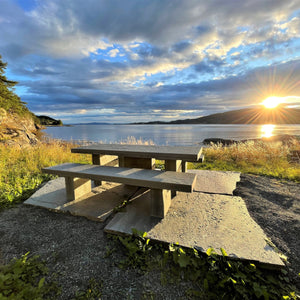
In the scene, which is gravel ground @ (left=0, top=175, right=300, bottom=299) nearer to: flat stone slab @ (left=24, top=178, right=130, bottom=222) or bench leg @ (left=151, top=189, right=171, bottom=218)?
flat stone slab @ (left=24, top=178, right=130, bottom=222)

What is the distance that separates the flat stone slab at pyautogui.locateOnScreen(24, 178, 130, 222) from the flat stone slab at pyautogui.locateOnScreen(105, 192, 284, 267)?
287 millimetres

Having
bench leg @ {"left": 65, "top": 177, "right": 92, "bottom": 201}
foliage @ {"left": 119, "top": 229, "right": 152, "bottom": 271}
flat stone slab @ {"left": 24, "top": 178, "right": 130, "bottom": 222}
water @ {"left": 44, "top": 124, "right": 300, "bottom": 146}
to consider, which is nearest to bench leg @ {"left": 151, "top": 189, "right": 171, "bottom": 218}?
foliage @ {"left": 119, "top": 229, "right": 152, "bottom": 271}

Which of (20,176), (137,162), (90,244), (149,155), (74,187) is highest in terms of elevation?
(149,155)

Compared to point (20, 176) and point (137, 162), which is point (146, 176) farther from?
point (20, 176)

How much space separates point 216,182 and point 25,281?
121 inches

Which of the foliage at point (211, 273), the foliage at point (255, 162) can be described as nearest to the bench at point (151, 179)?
the foliage at point (211, 273)

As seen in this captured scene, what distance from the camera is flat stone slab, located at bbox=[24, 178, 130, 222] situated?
2.36 meters

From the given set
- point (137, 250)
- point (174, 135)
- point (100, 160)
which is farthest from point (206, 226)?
→ point (174, 135)

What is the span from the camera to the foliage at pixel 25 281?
1.26 metres

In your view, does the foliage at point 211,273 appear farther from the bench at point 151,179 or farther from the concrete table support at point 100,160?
the concrete table support at point 100,160

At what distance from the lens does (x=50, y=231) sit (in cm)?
205

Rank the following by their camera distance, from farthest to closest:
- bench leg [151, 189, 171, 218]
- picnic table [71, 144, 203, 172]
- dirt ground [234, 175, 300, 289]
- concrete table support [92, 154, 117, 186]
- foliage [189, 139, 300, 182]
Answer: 1. foliage [189, 139, 300, 182]
2. concrete table support [92, 154, 117, 186]
3. picnic table [71, 144, 203, 172]
4. bench leg [151, 189, 171, 218]
5. dirt ground [234, 175, 300, 289]

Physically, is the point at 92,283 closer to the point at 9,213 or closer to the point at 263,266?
the point at 263,266

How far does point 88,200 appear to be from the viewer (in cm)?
265
